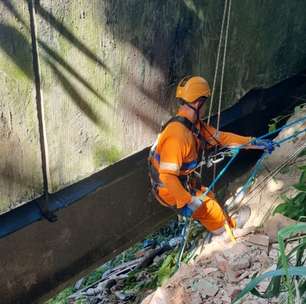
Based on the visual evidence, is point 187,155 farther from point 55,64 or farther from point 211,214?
point 55,64

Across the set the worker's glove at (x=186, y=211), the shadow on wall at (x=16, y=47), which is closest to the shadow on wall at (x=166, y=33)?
the shadow on wall at (x=16, y=47)

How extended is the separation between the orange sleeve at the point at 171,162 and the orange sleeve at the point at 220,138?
0.55 metres

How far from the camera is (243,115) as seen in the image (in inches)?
228

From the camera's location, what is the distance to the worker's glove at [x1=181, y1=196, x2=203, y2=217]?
4266 mm

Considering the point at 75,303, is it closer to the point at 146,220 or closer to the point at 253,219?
the point at 146,220

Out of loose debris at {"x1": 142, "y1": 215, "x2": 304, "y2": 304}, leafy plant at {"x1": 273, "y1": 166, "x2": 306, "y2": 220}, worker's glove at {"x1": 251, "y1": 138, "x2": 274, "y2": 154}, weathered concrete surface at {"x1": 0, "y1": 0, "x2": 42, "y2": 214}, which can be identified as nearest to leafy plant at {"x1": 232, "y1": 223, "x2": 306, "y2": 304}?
loose debris at {"x1": 142, "y1": 215, "x2": 304, "y2": 304}

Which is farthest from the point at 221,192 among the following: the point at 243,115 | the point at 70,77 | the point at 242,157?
the point at 70,77

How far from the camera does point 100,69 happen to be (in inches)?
139

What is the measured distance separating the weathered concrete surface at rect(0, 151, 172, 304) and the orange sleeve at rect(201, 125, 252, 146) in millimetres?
695

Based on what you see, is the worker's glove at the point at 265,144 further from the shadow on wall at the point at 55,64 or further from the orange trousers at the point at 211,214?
the shadow on wall at the point at 55,64

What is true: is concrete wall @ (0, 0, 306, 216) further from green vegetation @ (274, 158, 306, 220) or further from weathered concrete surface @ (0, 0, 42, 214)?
green vegetation @ (274, 158, 306, 220)

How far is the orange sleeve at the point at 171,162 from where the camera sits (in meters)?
4.03

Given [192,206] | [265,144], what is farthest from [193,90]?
[192,206]

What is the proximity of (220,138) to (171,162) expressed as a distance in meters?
0.78
